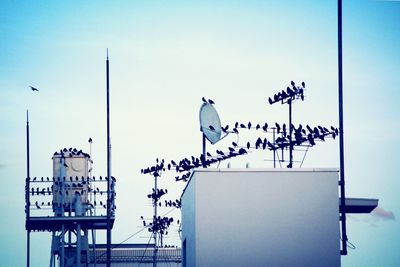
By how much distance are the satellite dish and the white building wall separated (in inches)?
151

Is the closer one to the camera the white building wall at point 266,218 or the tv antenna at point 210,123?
the white building wall at point 266,218

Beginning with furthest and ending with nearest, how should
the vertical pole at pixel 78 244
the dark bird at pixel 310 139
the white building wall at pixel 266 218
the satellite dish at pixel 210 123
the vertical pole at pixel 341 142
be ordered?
the vertical pole at pixel 78 244, the satellite dish at pixel 210 123, the dark bird at pixel 310 139, the vertical pole at pixel 341 142, the white building wall at pixel 266 218

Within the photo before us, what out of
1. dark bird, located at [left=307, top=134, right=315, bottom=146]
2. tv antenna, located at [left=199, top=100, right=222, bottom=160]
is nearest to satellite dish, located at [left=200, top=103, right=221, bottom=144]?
tv antenna, located at [left=199, top=100, right=222, bottom=160]

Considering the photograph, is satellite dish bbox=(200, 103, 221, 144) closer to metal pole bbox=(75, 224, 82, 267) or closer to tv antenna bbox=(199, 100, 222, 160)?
tv antenna bbox=(199, 100, 222, 160)

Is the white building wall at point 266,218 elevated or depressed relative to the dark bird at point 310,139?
depressed

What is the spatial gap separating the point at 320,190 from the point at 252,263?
2985mm

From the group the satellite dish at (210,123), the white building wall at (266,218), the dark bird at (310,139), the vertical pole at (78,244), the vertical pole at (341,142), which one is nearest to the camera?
the white building wall at (266,218)

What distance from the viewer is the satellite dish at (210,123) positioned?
82.4 ft

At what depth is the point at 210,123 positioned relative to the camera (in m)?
25.5

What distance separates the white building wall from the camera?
2112 cm

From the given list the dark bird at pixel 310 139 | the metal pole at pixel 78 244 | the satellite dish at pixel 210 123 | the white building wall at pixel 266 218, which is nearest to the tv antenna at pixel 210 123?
the satellite dish at pixel 210 123

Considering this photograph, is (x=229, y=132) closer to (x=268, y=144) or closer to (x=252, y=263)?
(x=268, y=144)

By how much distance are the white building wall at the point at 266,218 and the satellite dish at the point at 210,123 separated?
3.84 m

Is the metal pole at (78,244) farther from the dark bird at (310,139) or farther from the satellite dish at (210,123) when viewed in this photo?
the dark bird at (310,139)
